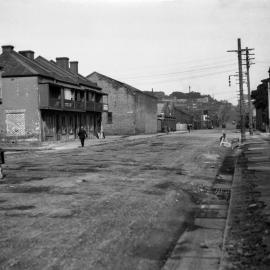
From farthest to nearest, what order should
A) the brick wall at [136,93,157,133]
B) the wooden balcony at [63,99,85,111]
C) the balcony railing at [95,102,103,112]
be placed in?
the brick wall at [136,93,157,133] < the balcony railing at [95,102,103,112] < the wooden balcony at [63,99,85,111]

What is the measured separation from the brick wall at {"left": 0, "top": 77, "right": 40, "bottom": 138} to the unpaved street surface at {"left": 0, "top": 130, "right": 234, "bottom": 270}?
27.3m

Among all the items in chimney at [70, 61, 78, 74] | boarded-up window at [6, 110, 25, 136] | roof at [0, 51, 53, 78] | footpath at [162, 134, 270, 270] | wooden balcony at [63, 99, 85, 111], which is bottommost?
footpath at [162, 134, 270, 270]

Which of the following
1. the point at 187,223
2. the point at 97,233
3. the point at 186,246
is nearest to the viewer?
the point at 186,246

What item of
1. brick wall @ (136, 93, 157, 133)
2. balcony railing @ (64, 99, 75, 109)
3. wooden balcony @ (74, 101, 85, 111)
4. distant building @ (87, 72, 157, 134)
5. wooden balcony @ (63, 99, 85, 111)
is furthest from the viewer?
brick wall @ (136, 93, 157, 133)

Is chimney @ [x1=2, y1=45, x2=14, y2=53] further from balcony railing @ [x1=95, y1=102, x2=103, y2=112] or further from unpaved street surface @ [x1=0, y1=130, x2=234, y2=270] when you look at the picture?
unpaved street surface @ [x1=0, y1=130, x2=234, y2=270]

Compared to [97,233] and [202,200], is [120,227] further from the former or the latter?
[202,200]

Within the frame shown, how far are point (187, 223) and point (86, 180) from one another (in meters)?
6.30

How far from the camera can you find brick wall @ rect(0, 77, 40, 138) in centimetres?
4328

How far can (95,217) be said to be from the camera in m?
8.63

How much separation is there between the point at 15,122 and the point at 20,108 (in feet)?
4.62

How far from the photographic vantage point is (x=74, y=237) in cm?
707

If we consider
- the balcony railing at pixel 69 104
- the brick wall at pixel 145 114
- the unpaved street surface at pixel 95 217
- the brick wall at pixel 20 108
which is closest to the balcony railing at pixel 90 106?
the balcony railing at pixel 69 104

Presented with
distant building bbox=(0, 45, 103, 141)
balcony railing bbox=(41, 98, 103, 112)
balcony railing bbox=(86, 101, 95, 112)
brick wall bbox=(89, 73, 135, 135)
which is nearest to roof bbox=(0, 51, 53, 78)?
distant building bbox=(0, 45, 103, 141)

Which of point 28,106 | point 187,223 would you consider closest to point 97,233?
point 187,223
